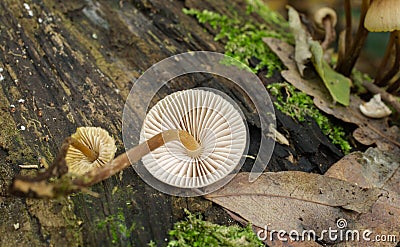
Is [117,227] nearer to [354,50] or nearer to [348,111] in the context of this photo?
[348,111]

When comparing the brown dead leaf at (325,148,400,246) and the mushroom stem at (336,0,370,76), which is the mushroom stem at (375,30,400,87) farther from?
the brown dead leaf at (325,148,400,246)

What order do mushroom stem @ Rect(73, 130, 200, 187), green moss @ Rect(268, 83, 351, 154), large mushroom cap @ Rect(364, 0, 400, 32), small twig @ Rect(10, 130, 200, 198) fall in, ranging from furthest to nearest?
green moss @ Rect(268, 83, 351, 154)
large mushroom cap @ Rect(364, 0, 400, 32)
mushroom stem @ Rect(73, 130, 200, 187)
small twig @ Rect(10, 130, 200, 198)

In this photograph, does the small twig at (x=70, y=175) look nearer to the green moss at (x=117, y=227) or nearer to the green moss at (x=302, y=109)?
the green moss at (x=117, y=227)

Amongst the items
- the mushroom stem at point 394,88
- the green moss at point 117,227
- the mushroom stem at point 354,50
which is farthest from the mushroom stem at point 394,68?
the green moss at point 117,227

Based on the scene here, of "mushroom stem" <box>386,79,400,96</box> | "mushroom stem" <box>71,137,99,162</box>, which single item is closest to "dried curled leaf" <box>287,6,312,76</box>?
"mushroom stem" <box>386,79,400,96</box>

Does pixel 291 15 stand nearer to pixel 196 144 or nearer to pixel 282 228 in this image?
pixel 196 144

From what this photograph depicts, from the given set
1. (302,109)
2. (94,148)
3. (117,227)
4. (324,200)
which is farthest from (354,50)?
(117,227)

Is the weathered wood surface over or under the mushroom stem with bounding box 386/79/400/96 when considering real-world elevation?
under
